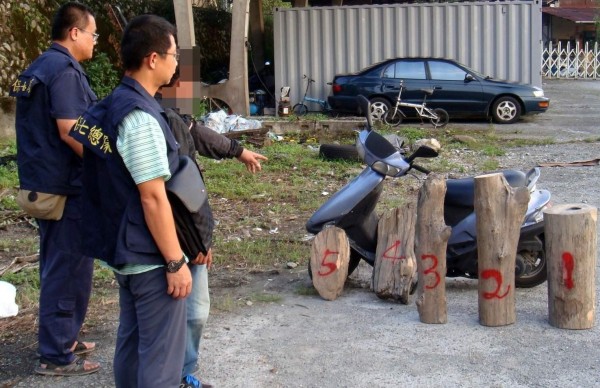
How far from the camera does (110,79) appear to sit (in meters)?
16.2

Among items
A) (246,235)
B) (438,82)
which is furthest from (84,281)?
(438,82)

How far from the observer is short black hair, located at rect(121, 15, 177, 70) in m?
3.36

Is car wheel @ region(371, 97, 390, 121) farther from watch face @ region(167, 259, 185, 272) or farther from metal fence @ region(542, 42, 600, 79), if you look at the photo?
metal fence @ region(542, 42, 600, 79)

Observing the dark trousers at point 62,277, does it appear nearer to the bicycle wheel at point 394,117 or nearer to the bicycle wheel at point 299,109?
the bicycle wheel at point 394,117

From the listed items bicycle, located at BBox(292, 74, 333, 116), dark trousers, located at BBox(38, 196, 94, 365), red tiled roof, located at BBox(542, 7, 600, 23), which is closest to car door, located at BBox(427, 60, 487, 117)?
bicycle, located at BBox(292, 74, 333, 116)

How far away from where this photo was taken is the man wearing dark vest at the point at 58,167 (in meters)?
4.48

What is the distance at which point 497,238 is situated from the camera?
518 centimetres

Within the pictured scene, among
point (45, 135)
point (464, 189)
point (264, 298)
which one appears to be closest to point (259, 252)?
point (264, 298)

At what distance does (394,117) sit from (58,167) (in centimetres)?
1322

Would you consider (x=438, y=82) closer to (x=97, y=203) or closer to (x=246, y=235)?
(x=246, y=235)

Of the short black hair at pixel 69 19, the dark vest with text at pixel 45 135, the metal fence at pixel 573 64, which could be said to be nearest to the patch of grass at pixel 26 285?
the dark vest with text at pixel 45 135

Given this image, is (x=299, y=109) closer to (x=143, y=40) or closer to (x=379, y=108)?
(x=379, y=108)

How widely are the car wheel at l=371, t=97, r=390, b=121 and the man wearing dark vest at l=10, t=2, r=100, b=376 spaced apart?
12.8 metres

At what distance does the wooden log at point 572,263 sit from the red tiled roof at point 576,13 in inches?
1464
